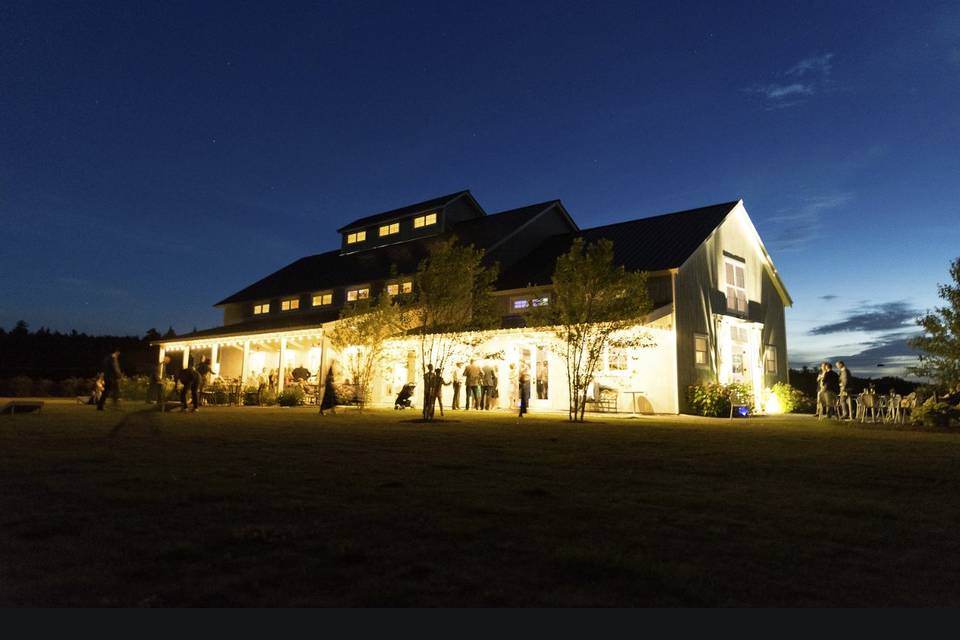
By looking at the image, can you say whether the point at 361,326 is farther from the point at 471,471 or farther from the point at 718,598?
the point at 718,598

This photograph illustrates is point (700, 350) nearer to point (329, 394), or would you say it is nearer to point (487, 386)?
point (487, 386)

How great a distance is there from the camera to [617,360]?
1881cm

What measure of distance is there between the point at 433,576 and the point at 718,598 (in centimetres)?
127

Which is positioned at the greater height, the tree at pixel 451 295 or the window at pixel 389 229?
the window at pixel 389 229

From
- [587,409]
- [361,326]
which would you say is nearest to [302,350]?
[361,326]

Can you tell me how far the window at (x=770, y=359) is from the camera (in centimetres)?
2291

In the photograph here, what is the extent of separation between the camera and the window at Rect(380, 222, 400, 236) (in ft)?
101

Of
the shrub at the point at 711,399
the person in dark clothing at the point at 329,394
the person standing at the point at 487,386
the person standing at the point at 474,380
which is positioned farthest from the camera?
the person standing at the point at 487,386

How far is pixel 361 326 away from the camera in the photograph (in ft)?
61.7

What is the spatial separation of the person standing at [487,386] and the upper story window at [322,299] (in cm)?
1237

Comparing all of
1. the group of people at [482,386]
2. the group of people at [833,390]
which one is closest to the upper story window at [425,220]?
the group of people at [482,386]

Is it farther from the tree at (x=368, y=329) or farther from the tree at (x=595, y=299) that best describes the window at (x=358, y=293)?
the tree at (x=595, y=299)

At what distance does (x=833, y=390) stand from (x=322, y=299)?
21521mm

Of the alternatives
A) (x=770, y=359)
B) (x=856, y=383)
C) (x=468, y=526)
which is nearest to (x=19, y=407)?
(x=468, y=526)
